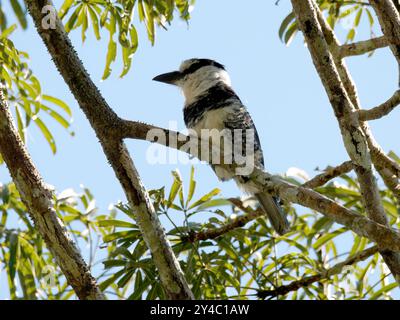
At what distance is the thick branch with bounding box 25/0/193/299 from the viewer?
7.64 ft

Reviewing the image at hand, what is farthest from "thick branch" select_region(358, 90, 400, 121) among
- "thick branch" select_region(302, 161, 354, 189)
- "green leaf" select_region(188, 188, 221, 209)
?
"green leaf" select_region(188, 188, 221, 209)

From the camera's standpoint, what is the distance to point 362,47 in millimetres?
2875

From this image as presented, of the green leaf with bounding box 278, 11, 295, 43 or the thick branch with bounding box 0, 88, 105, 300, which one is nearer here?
the thick branch with bounding box 0, 88, 105, 300

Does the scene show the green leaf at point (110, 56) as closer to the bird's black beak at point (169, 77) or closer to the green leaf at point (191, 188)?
the green leaf at point (191, 188)

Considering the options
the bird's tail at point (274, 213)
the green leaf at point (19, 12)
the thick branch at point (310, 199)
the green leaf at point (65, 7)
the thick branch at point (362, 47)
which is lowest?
the thick branch at point (310, 199)

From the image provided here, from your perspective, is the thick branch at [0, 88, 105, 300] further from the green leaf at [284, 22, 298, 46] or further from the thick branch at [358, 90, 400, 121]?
the green leaf at [284, 22, 298, 46]

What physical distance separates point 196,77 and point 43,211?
6.29 feet

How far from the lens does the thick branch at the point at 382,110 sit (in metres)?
2.24

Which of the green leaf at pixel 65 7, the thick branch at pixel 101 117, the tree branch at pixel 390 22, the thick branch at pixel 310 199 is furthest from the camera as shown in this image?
the green leaf at pixel 65 7

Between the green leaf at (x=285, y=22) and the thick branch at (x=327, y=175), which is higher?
the green leaf at (x=285, y=22)

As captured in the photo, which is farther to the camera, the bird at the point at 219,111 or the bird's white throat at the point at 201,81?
the bird's white throat at the point at 201,81

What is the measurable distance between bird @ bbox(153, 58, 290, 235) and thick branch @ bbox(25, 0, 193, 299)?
2.51ft

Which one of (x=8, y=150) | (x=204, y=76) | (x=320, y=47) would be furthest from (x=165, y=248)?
(x=204, y=76)

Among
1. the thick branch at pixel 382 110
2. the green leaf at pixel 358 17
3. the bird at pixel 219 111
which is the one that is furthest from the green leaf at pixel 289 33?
the thick branch at pixel 382 110
